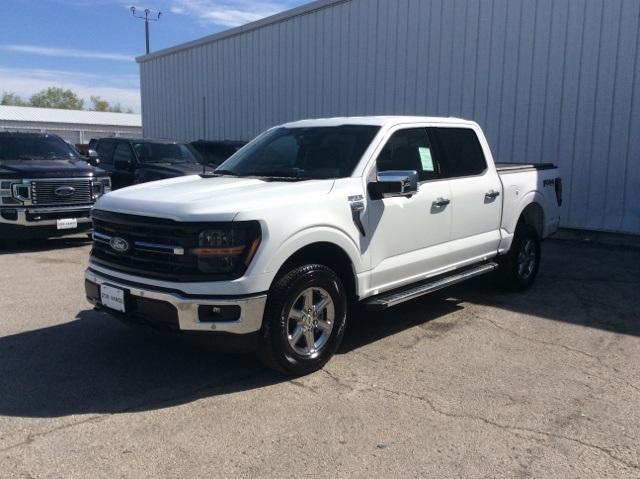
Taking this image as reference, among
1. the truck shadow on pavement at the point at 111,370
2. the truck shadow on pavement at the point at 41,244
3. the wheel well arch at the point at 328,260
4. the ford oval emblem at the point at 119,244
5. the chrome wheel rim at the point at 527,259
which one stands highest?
the ford oval emblem at the point at 119,244

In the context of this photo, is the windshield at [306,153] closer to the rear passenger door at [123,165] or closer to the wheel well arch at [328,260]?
the wheel well arch at [328,260]

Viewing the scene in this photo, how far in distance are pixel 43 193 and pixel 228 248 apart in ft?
21.7

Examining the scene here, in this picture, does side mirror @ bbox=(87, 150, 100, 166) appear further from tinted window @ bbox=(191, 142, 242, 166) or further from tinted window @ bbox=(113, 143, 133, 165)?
tinted window @ bbox=(191, 142, 242, 166)

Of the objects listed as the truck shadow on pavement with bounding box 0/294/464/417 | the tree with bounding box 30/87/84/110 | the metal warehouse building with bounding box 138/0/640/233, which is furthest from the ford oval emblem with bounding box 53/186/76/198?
the tree with bounding box 30/87/84/110

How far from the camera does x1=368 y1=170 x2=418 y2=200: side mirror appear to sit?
462cm

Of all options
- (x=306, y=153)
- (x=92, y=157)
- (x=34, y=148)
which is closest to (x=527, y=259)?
(x=306, y=153)

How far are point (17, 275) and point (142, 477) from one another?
18.1 ft

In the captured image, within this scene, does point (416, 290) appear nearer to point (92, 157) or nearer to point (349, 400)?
point (349, 400)

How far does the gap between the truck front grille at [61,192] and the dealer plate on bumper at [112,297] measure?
565 centimetres

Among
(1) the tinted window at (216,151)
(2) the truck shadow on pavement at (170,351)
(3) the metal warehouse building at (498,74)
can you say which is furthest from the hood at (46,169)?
(3) the metal warehouse building at (498,74)

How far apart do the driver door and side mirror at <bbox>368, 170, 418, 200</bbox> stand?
69 mm

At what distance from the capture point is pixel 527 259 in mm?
7121

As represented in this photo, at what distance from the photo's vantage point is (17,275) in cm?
768

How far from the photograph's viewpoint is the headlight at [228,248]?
3.91 metres
